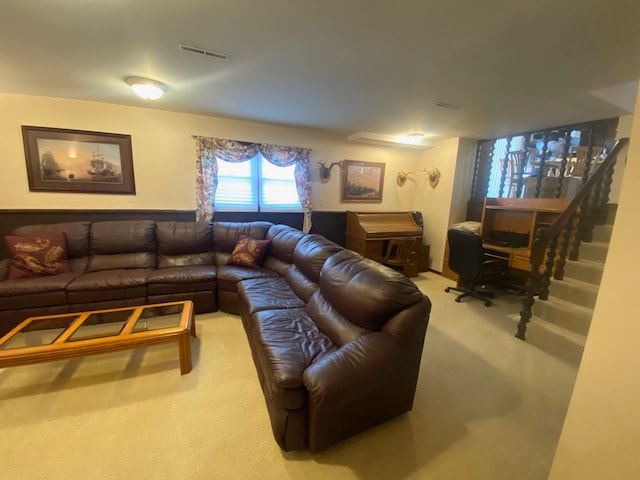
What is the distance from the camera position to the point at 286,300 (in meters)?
2.38

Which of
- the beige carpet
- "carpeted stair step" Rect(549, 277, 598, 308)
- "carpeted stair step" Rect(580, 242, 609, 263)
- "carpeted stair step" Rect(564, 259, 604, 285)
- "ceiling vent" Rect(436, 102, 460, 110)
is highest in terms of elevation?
"ceiling vent" Rect(436, 102, 460, 110)

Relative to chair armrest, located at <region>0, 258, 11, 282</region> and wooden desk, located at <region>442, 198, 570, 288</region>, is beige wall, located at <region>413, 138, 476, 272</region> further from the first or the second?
chair armrest, located at <region>0, 258, 11, 282</region>

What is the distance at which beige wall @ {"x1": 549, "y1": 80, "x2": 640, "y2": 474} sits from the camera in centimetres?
75

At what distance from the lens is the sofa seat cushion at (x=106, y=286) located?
2537 millimetres

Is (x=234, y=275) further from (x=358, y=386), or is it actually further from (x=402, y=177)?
(x=402, y=177)

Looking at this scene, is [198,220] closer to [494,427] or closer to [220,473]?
[220,473]

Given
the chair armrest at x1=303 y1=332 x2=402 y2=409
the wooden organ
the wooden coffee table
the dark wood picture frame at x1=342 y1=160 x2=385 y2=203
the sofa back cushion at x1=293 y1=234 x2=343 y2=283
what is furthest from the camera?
the dark wood picture frame at x1=342 y1=160 x2=385 y2=203

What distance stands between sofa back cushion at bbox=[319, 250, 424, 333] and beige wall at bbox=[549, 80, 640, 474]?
770 mm

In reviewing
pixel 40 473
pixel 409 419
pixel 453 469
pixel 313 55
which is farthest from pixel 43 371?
pixel 313 55

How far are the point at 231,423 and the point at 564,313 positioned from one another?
3192 mm

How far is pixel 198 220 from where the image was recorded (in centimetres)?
382

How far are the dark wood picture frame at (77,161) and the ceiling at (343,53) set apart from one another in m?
0.46

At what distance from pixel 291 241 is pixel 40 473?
7.65 ft

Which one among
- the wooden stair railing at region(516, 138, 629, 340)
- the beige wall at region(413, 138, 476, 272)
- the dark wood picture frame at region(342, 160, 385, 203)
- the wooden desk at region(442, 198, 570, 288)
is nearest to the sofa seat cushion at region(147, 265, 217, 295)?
the dark wood picture frame at region(342, 160, 385, 203)
